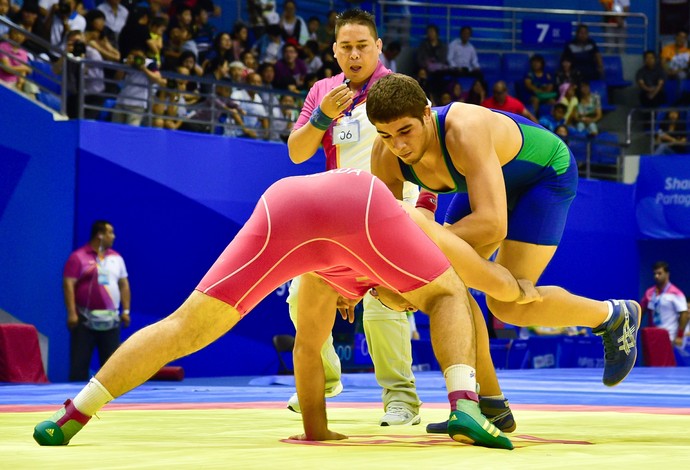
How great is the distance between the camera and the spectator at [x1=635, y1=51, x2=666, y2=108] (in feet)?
50.9

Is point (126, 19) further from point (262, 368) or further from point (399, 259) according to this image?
point (399, 259)

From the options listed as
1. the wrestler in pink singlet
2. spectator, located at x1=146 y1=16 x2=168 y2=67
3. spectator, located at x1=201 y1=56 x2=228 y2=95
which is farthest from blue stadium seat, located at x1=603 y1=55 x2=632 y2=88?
the wrestler in pink singlet

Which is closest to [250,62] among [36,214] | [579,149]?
[36,214]

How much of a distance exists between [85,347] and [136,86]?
2.36 m

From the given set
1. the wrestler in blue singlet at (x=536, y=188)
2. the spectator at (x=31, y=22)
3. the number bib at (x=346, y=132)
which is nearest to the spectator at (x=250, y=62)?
the spectator at (x=31, y=22)

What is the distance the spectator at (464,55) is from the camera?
1471 cm

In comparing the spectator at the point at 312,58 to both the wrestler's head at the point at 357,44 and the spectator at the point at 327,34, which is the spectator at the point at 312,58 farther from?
the wrestler's head at the point at 357,44

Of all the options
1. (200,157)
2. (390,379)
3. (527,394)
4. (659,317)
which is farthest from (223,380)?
(659,317)

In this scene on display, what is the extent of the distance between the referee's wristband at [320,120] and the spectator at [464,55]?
33.6 ft

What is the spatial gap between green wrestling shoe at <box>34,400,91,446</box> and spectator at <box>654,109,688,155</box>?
490 inches

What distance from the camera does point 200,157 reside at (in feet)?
33.6

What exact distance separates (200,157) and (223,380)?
6.98 feet

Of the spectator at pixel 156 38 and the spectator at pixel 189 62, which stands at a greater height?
the spectator at pixel 156 38

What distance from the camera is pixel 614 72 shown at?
52.5 ft
